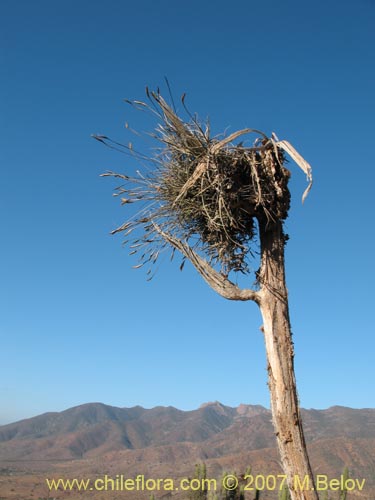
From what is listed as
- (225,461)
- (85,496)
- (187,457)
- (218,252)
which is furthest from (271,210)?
(187,457)

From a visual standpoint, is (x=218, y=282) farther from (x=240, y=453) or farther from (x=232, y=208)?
(x=240, y=453)

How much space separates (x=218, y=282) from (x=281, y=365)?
0.93 meters

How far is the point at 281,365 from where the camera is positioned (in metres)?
4.09

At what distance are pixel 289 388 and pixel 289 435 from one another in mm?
360

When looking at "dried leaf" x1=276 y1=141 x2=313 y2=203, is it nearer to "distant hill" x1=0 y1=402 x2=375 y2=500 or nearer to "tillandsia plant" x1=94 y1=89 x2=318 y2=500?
"tillandsia plant" x1=94 y1=89 x2=318 y2=500

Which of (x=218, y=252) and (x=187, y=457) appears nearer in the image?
(x=218, y=252)

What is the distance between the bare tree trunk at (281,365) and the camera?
12.5 ft

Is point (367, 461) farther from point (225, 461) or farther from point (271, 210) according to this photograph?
point (271, 210)

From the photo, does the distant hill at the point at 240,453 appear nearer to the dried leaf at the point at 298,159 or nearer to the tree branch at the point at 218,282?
the tree branch at the point at 218,282

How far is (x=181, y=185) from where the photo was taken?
490cm

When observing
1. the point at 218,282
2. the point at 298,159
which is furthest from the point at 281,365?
the point at 298,159

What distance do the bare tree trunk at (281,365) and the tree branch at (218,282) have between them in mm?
133

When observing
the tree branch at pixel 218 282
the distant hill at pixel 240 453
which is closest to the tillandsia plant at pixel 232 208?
the tree branch at pixel 218 282

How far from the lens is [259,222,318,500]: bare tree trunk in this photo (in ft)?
12.5
